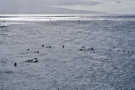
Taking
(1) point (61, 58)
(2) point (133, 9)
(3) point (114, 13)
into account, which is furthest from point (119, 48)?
(2) point (133, 9)

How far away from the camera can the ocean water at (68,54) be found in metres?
6.56

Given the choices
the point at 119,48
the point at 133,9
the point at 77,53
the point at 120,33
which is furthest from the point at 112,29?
the point at 133,9

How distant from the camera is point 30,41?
10.2 meters

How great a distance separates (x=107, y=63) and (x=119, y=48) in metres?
1.57

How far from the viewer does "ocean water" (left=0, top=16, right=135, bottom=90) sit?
656 centimetres

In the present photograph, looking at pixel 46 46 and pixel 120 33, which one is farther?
pixel 120 33

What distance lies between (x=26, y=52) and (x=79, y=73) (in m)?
2.31

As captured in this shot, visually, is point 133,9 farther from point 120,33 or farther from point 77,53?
point 77,53

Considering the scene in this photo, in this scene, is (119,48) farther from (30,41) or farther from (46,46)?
(30,41)

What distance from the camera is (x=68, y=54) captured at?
8.71m

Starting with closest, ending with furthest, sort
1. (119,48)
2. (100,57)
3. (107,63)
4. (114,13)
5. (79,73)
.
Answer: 1. (79,73)
2. (107,63)
3. (100,57)
4. (119,48)
5. (114,13)

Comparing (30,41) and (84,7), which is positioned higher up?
(30,41)

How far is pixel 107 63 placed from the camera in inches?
311

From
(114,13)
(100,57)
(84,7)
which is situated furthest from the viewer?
(84,7)
